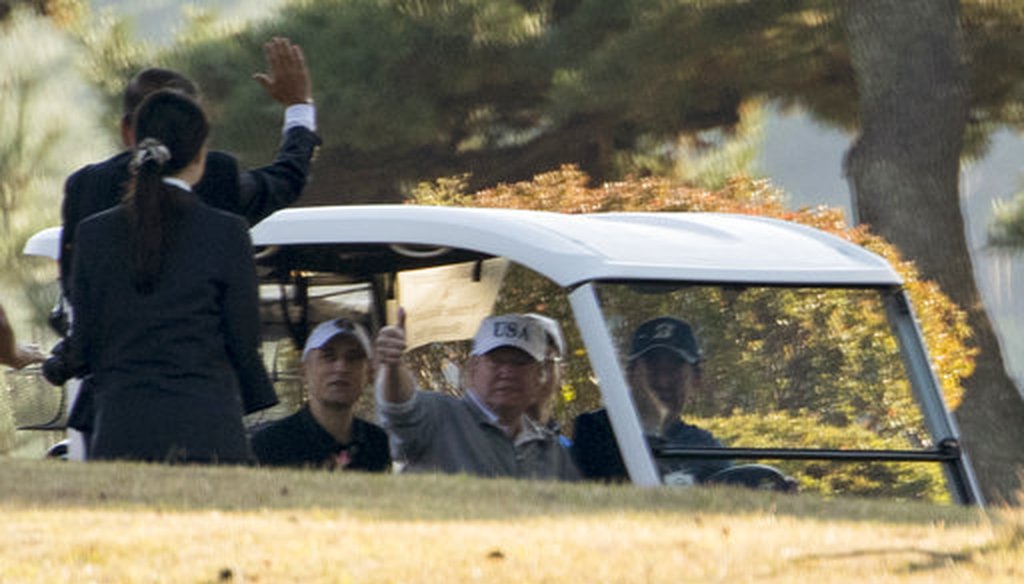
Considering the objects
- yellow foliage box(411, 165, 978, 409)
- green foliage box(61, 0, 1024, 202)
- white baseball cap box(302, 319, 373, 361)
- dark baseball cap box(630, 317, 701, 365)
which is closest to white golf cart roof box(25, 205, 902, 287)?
dark baseball cap box(630, 317, 701, 365)

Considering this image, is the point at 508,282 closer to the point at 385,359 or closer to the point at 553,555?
the point at 385,359

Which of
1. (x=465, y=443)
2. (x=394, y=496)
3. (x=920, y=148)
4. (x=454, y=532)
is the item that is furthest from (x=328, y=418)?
(x=920, y=148)

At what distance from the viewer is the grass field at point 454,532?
4234mm

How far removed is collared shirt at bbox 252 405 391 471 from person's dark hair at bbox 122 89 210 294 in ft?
5.59

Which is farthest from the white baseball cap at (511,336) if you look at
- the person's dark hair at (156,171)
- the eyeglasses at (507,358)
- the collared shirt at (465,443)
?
the person's dark hair at (156,171)

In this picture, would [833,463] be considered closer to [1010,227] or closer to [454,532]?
[454,532]

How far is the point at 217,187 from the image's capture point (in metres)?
6.20

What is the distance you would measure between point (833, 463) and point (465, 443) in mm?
1267

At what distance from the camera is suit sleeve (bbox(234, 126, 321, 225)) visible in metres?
6.17

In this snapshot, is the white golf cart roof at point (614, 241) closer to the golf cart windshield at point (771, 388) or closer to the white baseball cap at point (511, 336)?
the golf cart windshield at point (771, 388)

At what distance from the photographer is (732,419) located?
22.9 feet

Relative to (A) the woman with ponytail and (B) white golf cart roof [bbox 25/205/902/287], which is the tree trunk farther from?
(A) the woman with ponytail

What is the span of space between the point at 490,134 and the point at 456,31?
7.00 feet

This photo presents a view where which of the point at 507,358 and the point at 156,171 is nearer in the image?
the point at 156,171
